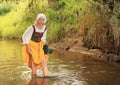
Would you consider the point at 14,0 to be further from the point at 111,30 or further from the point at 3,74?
the point at 3,74

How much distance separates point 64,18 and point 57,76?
1156cm

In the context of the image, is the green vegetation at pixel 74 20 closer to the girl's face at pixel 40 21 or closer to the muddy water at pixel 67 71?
the muddy water at pixel 67 71

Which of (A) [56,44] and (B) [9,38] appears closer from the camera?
(A) [56,44]

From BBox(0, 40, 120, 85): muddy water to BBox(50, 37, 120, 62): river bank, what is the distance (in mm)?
533

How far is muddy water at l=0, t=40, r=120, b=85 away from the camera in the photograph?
1230 centimetres

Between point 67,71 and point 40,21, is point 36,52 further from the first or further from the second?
point 67,71

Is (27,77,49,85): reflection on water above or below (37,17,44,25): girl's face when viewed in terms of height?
below

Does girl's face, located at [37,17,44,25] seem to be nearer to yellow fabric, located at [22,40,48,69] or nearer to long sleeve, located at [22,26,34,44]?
long sleeve, located at [22,26,34,44]

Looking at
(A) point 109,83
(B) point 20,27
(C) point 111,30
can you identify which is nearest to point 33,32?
(A) point 109,83

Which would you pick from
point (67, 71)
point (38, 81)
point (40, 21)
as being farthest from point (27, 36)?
point (67, 71)

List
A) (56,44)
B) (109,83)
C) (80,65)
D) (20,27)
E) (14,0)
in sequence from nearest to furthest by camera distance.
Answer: (109,83)
(80,65)
(56,44)
(20,27)
(14,0)

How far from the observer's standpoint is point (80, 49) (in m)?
20.8

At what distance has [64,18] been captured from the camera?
24.5 meters

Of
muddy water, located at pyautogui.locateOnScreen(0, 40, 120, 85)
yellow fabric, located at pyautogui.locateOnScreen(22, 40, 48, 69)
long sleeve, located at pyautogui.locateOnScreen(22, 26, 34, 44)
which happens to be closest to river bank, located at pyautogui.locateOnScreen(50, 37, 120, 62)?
muddy water, located at pyautogui.locateOnScreen(0, 40, 120, 85)
